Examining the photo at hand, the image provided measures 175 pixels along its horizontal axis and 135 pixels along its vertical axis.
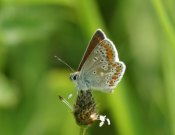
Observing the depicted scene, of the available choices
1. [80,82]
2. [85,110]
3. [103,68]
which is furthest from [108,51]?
[85,110]

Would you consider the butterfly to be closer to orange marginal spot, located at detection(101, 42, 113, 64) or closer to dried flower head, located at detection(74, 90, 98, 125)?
orange marginal spot, located at detection(101, 42, 113, 64)

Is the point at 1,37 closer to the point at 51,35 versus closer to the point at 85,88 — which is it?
the point at 51,35

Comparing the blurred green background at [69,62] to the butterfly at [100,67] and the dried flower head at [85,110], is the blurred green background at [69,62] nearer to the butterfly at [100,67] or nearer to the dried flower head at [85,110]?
the butterfly at [100,67]

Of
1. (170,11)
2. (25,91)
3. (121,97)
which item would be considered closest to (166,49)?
(121,97)

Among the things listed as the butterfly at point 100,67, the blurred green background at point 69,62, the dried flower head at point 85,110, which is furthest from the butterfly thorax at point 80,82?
the blurred green background at point 69,62

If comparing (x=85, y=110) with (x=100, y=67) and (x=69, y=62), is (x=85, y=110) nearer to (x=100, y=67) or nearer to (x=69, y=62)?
(x=100, y=67)

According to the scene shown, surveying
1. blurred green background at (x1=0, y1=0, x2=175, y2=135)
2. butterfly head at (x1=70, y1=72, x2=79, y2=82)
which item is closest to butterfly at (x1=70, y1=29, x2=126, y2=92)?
butterfly head at (x1=70, y1=72, x2=79, y2=82)
